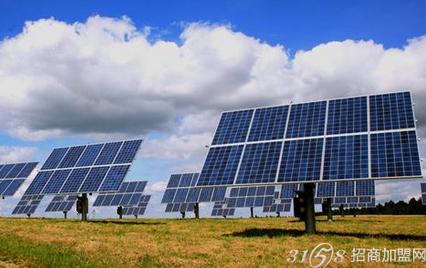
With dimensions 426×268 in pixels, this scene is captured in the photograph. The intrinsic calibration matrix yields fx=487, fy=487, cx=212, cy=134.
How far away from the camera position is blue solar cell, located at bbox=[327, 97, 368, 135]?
24406 millimetres

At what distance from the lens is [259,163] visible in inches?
964

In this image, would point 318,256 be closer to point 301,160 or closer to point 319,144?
point 301,160

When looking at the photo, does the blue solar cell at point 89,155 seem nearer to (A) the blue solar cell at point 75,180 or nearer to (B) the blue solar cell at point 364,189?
(A) the blue solar cell at point 75,180

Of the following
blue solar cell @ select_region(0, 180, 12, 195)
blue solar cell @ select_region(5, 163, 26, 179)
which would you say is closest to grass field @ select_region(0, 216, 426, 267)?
blue solar cell @ select_region(0, 180, 12, 195)

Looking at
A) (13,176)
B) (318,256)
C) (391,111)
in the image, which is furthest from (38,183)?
(318,256)

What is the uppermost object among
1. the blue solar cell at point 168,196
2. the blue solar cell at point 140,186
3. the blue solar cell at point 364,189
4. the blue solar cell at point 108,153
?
the blue solar cell at point 364,189

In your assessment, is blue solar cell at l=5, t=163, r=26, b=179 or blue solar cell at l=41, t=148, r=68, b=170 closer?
blue solar cell at l=41, t=148, r=68, b=170

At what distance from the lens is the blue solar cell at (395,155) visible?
20814 millimetres

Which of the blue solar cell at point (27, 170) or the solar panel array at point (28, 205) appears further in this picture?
the solar panel array at point (28, 205)

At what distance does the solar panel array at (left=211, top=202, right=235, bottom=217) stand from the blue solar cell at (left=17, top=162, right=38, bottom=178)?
71.5ft

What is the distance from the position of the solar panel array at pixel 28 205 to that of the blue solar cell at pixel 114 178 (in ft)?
63.7

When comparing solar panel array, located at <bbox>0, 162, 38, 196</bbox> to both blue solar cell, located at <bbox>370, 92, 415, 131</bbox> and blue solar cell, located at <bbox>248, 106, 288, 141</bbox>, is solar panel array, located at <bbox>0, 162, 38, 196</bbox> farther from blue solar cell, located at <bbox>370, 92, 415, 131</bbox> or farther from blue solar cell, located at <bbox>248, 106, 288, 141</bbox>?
blue solar cell, located at <bbox>370, 92, 415, 131</bbox>

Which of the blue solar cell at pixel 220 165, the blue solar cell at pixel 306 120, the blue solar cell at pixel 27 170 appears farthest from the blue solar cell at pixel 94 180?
the blue solar cell at pixel 306 120

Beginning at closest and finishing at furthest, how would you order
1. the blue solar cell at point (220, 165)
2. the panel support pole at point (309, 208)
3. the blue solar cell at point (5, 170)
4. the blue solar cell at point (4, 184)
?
the panel support pole at point (309, 208)
the blue solar cell at point (220, 165)
the blue solar cell at point (4, 184)
the blue solar cell at point (5, 170)
